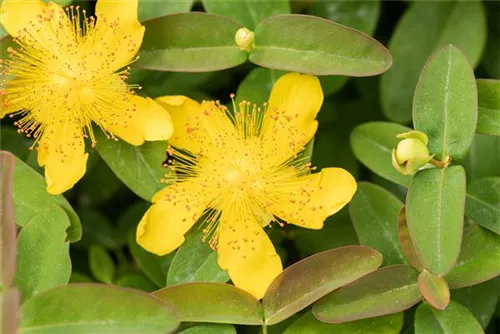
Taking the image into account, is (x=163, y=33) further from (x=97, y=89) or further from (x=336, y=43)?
(x=336, y=43)

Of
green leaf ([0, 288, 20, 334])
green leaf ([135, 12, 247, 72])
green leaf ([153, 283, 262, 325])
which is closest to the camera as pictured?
green leaf ([0, 288, 20, 334])

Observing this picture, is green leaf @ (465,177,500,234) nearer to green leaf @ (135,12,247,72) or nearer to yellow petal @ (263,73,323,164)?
yellow petal @ (263,73,323,164)

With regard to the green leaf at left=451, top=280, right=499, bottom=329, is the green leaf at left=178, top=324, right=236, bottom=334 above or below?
above

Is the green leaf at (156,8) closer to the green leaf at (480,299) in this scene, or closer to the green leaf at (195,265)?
the green leaf at (195,265)

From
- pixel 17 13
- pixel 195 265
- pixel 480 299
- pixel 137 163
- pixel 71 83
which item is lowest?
pixel 480 299

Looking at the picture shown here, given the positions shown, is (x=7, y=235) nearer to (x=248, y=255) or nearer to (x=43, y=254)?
(x=43, y=254)

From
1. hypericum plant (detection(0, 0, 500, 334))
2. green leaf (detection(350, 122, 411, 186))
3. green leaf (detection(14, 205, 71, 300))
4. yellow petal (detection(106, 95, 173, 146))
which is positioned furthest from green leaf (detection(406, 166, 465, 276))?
green leaf (detection(14, 205, 71, 300))

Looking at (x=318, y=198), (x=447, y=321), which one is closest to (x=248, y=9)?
(x=318, y=198)
